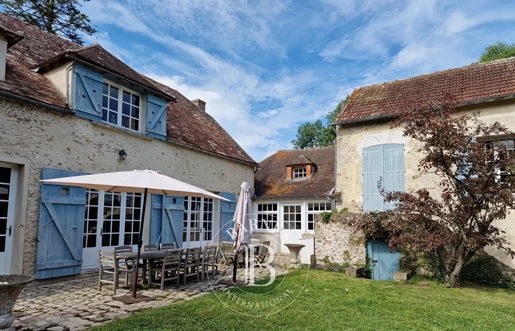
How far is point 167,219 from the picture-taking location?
10.5 m

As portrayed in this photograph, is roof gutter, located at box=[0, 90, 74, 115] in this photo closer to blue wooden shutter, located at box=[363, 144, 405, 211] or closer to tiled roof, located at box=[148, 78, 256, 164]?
tiled roof, located at box=[148, 78, 256, 164]

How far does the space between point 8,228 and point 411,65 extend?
13429 millimetres

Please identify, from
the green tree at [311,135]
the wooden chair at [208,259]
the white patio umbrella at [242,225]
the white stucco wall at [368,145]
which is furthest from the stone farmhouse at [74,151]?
the green tree at [311,135]

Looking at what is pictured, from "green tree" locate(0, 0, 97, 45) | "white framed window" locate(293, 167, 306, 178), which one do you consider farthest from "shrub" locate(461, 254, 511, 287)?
"green tree" locate(0, 0, 97, 45)

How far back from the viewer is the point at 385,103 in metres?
11.2

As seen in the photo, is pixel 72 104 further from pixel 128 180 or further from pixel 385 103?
pixel 385 103

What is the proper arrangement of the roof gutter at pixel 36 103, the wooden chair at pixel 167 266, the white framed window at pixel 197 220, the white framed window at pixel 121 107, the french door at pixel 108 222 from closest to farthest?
the wooden chair at pixel 167 266 < the roof gutter at pixel 36 103 < the french door at pixel 108 222 < the white framed window at pixel 121 107 < the white framed window at pixel 197 220

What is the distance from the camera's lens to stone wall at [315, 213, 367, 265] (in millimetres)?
9945

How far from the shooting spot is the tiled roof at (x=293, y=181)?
47.2 feet

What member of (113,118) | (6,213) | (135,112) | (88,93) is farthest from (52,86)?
(6,213)

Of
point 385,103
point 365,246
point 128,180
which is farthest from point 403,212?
point 128,180

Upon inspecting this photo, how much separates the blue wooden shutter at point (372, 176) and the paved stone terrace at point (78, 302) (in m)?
5.45

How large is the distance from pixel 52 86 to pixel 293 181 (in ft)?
33.9

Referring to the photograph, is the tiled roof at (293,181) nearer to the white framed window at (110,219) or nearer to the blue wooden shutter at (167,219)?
the blue wooden shutter at (167,219)
